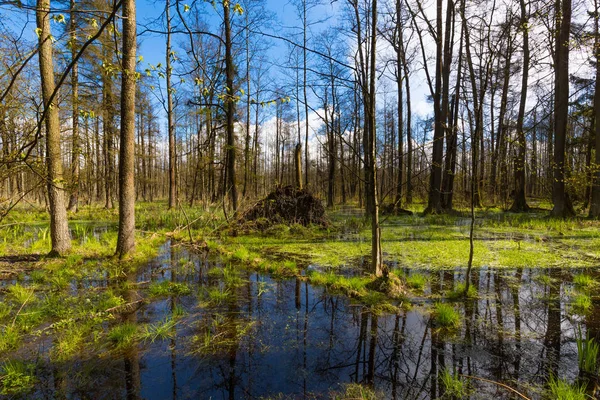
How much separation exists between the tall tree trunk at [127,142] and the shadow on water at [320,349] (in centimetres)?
203

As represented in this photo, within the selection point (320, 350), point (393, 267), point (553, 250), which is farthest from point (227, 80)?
point (553, 250)

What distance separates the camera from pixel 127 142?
5527mm

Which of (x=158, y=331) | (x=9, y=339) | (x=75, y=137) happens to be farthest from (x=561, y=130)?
(x=75, y=137)

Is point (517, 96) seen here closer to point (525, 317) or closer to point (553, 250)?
point (553, 250)

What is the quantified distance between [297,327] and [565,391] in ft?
7.03

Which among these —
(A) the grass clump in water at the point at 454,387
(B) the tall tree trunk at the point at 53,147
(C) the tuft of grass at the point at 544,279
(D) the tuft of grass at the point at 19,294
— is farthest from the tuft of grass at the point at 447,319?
(B) the tall tree trunk at the point at 53,147

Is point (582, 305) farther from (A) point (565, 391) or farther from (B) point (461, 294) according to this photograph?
(A) point (565, 391)

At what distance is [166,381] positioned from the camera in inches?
85.7

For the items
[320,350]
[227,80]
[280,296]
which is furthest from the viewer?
[227,80]

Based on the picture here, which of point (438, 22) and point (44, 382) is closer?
point (44, 382)

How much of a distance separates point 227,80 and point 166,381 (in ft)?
28.9

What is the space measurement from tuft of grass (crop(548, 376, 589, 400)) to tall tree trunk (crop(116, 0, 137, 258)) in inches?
253

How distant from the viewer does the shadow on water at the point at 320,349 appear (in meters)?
2.10

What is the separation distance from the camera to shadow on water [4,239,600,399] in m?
2.10
